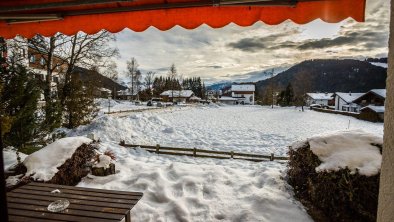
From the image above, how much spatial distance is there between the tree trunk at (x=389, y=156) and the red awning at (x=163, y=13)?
1.51m

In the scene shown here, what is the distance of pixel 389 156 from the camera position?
1.57m

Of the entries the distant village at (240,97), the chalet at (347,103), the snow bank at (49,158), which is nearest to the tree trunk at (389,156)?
the snow bank at (49,158)

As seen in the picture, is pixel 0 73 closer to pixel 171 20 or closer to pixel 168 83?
pixel 171 20

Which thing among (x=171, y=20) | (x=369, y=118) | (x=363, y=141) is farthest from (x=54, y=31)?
(x=369, y=118)

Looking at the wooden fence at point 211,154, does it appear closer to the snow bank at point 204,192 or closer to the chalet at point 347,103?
the snow bank at point 204,192

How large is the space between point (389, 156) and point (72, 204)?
11.2 ft

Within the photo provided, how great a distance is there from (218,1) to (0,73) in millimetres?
8032

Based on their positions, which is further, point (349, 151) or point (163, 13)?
point (349, 151)

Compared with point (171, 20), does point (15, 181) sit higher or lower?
lower

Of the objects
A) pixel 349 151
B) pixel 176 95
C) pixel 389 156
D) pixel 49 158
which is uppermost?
pixel 176 95

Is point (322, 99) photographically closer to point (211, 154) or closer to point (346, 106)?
point (346, 106)

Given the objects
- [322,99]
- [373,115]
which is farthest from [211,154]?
[322,99]

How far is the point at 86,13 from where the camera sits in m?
3.43

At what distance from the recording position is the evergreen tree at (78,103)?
14621 millimetres
